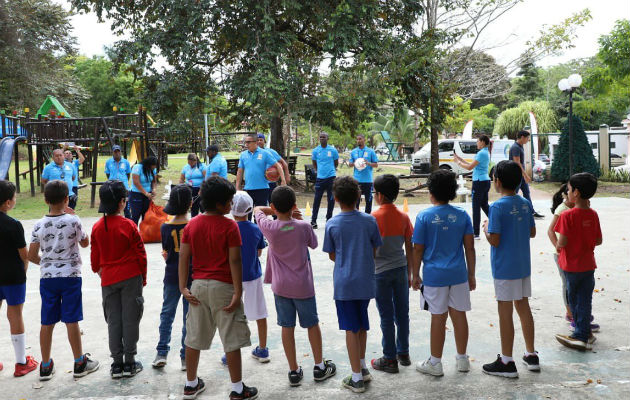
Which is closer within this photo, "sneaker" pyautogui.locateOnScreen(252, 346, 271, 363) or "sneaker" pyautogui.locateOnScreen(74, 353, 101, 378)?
"sneaker" pyautogui.locateOnScreen(74, 353, 101, 378)

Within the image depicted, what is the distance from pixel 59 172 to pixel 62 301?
21.5ft

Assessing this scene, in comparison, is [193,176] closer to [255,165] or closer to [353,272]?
[255,165]

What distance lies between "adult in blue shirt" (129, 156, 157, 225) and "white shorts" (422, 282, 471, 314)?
22.4ft

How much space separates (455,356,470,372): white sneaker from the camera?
3.97 m

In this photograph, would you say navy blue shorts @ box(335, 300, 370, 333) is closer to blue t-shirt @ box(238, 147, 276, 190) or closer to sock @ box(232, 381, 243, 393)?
sock @ box(232, 381, 243, 393)

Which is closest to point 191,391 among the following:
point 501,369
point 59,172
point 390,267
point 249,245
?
point 249,245

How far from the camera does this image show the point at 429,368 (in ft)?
12.9

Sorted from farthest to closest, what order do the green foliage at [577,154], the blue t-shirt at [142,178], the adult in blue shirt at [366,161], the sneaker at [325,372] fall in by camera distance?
the green foliage at [577,154] → the adult in blue shirt at [366,161] → the blue t-shirt at [142,178] → the sneaker at [325,372]

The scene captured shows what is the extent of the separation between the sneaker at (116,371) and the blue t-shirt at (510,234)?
2.84 meters

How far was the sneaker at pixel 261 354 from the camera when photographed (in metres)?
4.27

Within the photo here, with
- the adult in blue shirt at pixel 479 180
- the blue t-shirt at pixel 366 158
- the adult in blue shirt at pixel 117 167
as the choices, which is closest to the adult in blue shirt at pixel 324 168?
the blue t-shirt at pixel 366 158

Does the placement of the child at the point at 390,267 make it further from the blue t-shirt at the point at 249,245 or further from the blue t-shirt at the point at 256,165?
the blue t-shirt at the point at 256,165

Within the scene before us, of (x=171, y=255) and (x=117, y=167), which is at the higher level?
(x=117, y=167)

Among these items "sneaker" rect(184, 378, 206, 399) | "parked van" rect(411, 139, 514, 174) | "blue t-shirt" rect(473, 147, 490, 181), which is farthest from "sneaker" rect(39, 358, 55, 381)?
"parked van" rect(411, 139, 514, 174)
